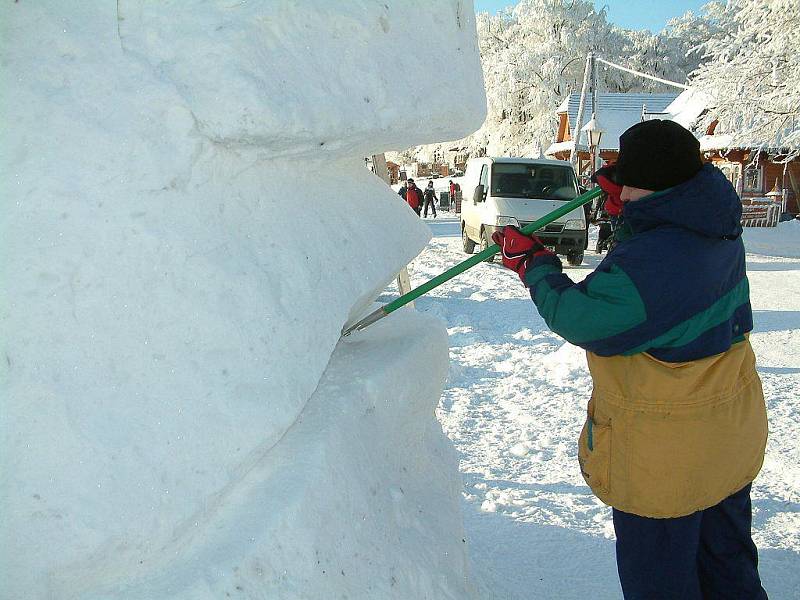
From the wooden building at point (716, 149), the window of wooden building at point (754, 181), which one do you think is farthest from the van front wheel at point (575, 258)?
the window of wooden building at point (754, 181)

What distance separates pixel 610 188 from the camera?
2.04m

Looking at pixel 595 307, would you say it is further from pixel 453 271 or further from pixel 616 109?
pixel 616 109

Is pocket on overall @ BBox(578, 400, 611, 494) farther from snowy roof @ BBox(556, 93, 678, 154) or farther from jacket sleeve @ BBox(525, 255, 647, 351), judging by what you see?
snowy roof @ BBox(556, 93, 678, 154)

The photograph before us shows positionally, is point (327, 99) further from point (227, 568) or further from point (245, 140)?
point (227, 568)

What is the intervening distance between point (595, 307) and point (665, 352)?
0.23 metres

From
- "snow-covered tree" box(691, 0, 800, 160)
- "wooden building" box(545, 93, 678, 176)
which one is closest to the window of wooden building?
"wooden building" box(545, 93, 678, 176)

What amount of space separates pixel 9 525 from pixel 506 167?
34.8ft

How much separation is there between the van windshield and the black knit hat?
9226mm

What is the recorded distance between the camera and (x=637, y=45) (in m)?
36.1

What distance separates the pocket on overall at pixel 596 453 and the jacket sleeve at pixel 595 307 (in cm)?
25

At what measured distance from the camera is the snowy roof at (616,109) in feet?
85.3

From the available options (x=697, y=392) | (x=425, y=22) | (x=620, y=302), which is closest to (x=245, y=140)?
(x=425, y=22)

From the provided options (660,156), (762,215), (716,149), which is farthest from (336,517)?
(716,149)

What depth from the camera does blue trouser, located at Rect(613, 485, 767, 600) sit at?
177 cm
